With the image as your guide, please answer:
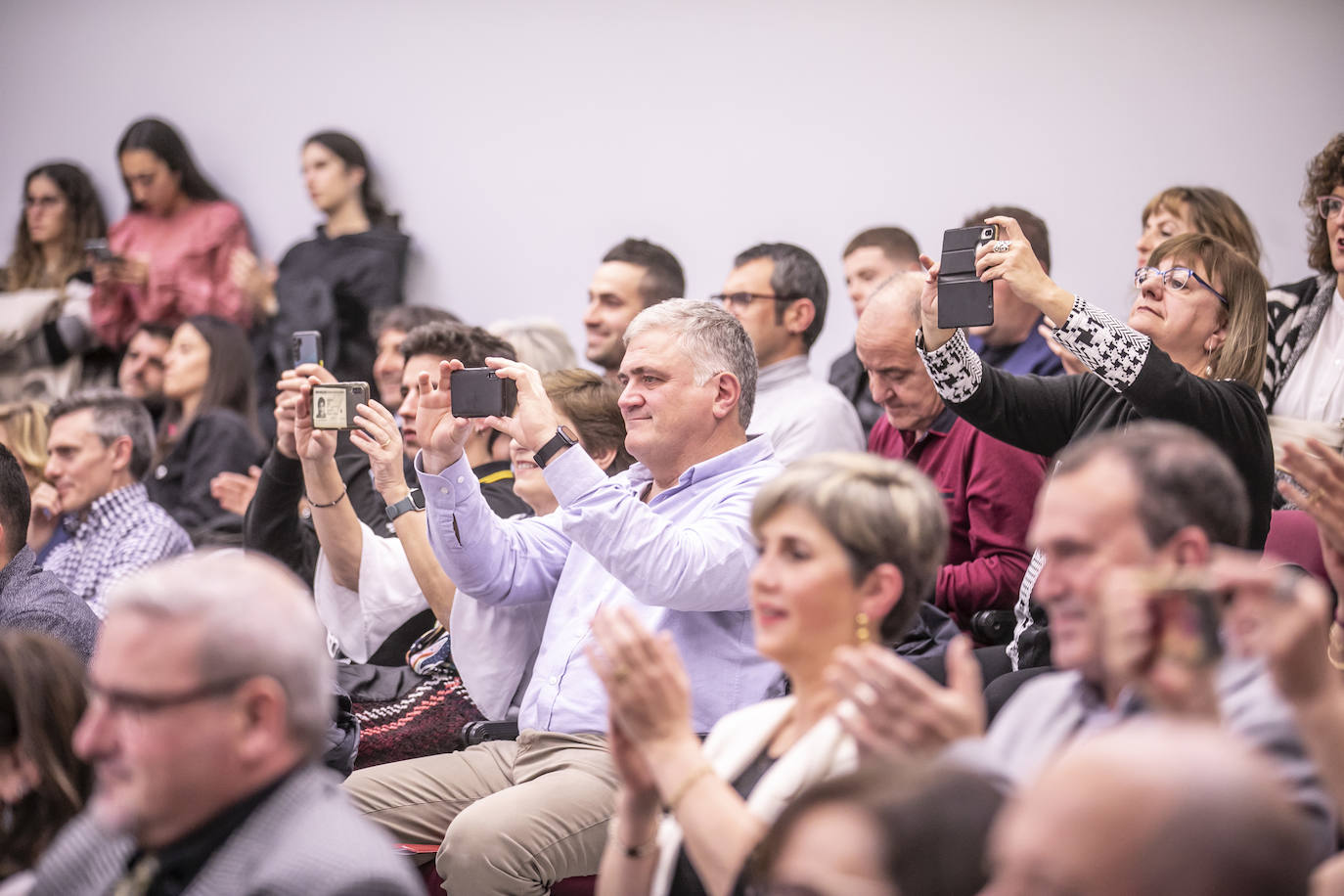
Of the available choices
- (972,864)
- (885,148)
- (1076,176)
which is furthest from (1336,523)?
(885,148)

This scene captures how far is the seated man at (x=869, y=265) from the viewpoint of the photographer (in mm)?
3701

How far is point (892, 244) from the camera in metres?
3.73

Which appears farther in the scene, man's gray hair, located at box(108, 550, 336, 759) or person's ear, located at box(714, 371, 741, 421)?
person's ear, located at box(714, 371, 741, 421)

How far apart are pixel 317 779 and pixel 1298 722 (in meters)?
0.96

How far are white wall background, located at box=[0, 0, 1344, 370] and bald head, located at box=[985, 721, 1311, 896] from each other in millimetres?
2911

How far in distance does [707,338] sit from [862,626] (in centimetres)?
97

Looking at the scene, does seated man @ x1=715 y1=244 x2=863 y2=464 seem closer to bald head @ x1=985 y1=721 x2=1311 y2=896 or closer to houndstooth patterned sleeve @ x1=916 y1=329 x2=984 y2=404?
houndstooth patterned sleeve @ x1=916 y1=329 x2=984 y2=404

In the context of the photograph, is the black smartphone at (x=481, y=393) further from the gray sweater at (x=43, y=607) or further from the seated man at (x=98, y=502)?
the seated man at (x=98, y=502)

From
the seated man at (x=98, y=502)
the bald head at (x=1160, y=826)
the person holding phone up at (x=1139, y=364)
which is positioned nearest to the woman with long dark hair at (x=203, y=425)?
the seated man at (x=98, y=502)

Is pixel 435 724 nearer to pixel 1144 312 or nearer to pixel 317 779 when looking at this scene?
pixel 317 779

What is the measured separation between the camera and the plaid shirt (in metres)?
3.40

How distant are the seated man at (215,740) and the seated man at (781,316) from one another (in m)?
2.04

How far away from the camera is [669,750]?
151 centimetres

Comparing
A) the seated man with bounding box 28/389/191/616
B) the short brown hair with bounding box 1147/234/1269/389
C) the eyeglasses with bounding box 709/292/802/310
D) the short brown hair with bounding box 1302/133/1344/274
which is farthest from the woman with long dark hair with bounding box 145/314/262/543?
the short brown hair with bounding box 1302/133/1344/274
